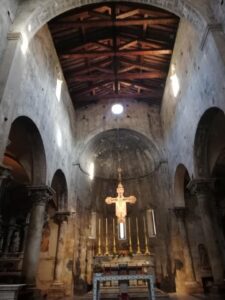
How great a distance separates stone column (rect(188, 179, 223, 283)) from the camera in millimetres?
8117

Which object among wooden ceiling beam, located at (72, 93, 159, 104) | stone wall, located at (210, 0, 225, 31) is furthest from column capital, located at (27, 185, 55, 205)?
wooden ceiling beam, located at (72, 93, 159, 104)

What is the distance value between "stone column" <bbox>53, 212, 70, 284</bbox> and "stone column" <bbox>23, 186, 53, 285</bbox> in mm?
3213

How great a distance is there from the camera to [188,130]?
10359mm

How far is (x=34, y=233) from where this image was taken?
8.69 meters

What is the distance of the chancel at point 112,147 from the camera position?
7871 millimetres

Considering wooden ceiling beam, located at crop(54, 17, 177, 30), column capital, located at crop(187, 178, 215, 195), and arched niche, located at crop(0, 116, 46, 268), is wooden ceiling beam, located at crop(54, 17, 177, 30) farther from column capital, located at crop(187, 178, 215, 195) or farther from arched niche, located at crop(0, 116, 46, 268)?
column capital, located at crop(187, 178, 215, 195)

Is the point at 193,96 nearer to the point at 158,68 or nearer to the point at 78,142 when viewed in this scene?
the point at 158,68

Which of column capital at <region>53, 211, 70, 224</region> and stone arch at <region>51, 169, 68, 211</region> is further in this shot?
stone arch at <region>51, 169, 68, 211</region>

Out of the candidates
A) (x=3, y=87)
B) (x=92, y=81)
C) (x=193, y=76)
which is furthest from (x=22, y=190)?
(x=193, y=76)

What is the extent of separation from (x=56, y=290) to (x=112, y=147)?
370 inches

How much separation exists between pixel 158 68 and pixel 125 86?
272 cm

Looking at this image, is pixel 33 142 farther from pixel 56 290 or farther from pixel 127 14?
pixel 127 14

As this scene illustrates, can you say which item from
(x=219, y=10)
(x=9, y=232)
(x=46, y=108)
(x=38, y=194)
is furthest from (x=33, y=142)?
(x=9, y=232)

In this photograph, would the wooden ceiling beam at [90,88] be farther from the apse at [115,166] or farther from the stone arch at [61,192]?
the stone arch at [61,192]
